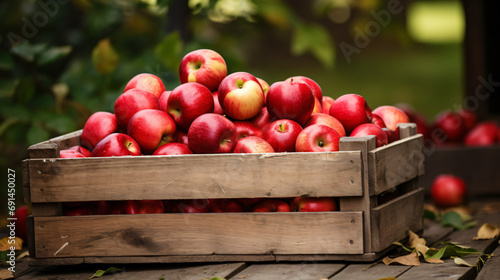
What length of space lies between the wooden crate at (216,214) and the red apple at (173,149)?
5.0 inches

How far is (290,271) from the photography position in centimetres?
202

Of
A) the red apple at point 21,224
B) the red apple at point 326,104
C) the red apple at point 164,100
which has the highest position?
the red apple at point 164,100

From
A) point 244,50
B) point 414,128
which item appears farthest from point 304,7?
point 414,128

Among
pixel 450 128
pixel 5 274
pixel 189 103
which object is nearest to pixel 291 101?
pixel 189 103

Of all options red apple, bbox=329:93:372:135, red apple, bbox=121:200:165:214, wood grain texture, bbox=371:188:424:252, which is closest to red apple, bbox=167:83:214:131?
red apple, bbox=121:200:165:214

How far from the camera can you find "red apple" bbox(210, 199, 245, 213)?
7.12 feet

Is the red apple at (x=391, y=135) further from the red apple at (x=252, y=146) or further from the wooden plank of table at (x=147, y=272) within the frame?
the wooden plank of table at (x=147, y=272)

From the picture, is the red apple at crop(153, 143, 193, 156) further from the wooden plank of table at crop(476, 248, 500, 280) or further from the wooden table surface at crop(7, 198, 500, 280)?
the wooden plank of table at crop(476, 248, 500, 280)

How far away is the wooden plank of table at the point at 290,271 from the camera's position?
1.97 metres

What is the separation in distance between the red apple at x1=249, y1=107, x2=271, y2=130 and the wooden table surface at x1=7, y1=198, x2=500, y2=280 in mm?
562

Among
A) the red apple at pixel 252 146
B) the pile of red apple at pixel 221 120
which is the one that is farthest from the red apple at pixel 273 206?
the red apple at pixel 252 146

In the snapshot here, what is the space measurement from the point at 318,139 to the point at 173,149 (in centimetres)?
50

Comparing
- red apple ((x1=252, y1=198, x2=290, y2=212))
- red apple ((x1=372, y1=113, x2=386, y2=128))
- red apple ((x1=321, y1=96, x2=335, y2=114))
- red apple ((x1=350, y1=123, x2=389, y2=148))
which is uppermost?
red apple ((x1=321, y1=96, x2=335, y2=114))

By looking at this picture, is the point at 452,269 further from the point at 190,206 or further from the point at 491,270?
the point at 190,206
